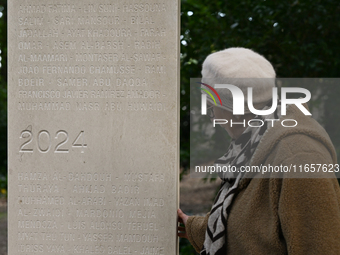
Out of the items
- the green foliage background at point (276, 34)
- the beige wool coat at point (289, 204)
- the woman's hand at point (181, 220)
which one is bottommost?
the woman's hand at point (181, 220)

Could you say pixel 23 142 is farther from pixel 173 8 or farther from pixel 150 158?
pixel 173 8

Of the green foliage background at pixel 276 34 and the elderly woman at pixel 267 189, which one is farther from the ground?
the green foliage background at pixel 276 34

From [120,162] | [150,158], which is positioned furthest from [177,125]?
[120,162]

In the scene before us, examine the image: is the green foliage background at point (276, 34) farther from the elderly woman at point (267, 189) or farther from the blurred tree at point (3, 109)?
the blurred tree at point (3, 109)

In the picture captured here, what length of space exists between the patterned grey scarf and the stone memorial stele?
44 cm

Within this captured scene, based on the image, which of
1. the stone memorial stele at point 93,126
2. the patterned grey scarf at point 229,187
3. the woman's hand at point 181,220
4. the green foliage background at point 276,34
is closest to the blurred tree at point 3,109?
the green foliage background at point 276,34

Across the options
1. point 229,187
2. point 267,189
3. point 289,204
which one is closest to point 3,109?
point 229,187

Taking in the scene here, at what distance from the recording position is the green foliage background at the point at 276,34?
331cm

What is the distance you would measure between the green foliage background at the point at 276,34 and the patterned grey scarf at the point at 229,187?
1.92m

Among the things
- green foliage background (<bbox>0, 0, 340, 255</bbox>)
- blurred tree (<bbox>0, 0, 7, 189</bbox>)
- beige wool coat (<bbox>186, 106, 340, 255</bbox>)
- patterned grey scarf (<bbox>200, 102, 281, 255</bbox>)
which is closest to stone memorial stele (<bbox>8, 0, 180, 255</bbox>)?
patterned grey scarf (<bbox>200, 102, 281, 255</bbox>)

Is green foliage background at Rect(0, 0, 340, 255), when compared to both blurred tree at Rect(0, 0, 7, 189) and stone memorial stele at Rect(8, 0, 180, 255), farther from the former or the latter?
blurred tree at Rect(0, 0, 7, 189)

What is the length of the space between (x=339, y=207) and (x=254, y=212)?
309 mm

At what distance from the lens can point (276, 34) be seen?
11.1 ft

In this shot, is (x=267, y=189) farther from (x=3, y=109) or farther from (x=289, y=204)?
(x=3, y=109)
